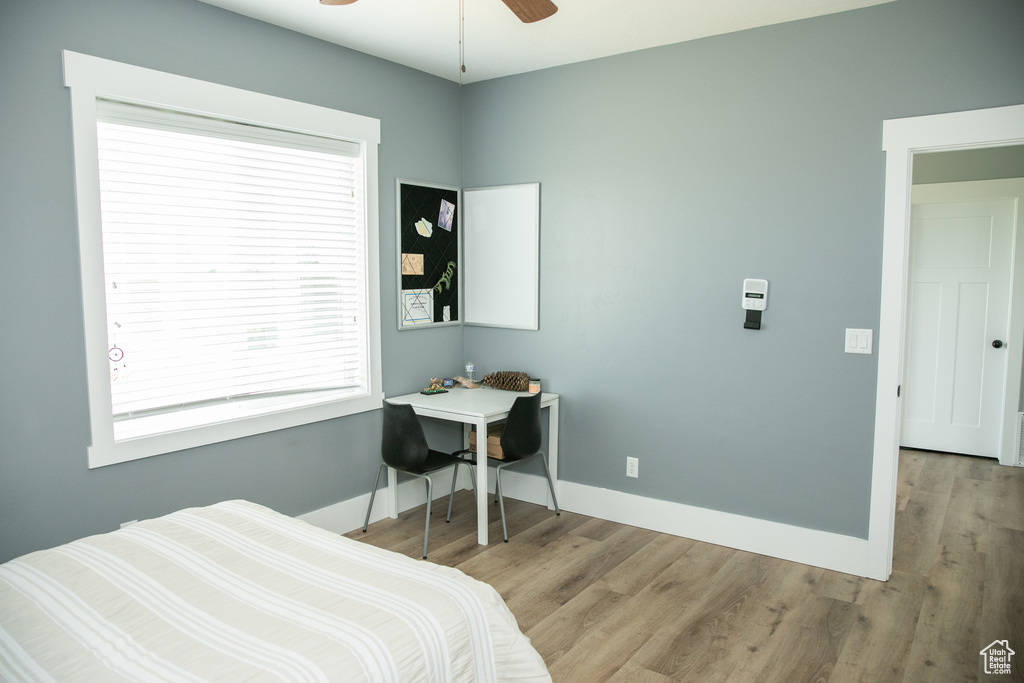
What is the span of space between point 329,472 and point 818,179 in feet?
9.65

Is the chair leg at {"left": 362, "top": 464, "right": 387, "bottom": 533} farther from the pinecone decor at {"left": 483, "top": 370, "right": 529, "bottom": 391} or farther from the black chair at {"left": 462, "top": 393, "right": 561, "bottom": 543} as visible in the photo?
the pinecone decor at {"left": 483, "top": 370, "right": 529, "bottom": 391}

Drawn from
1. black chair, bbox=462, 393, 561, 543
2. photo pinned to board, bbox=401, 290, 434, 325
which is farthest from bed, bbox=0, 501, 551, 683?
photo pinned to board, bbox=401, 290, 434, 325

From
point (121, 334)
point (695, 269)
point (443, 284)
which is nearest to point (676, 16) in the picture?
point (695, 269)

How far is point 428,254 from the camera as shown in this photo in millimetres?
4074

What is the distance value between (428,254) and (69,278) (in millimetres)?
1997

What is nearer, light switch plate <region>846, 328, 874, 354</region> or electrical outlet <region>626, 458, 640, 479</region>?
light switch plate <region>846, 328, 874, 354</region>

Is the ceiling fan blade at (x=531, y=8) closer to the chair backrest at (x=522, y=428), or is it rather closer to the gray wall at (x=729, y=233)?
the gray wall at (x=729, y=233)

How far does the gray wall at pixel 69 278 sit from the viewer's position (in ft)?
7.72

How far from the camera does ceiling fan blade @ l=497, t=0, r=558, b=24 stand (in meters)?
2.16

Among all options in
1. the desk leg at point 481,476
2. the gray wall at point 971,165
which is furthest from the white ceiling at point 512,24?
the gray wall at point 971,165

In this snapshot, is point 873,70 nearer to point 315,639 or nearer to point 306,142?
point 306,142

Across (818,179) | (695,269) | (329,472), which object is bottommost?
(329,472)

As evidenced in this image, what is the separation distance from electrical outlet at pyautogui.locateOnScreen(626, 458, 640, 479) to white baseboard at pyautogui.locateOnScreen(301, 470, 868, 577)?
124mm

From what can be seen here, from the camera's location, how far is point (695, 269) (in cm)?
348
